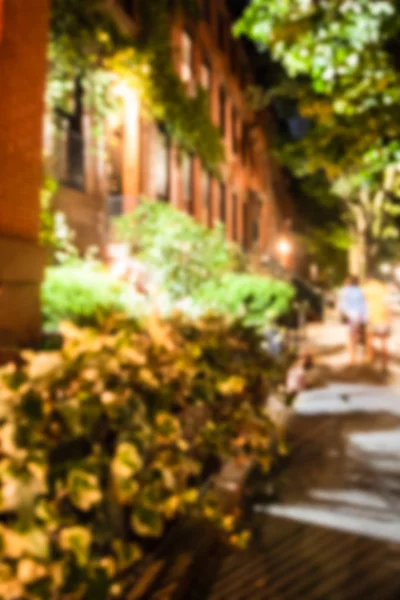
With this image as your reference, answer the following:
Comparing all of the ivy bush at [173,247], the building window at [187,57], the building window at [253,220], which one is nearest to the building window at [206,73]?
the building window at [187,57]

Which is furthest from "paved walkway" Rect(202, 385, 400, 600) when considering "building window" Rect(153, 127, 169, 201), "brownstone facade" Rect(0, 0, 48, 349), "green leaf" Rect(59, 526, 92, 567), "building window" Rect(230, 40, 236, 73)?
"building window" Rect(230, 40, 236, 73)

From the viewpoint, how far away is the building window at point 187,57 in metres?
16.0

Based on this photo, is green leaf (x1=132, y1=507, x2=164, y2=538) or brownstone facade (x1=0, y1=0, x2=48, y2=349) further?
brownstone facade (x1=0, y1=0, x2=48, y2=349)

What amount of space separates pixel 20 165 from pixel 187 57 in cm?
1447

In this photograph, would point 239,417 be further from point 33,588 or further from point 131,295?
point 131,295

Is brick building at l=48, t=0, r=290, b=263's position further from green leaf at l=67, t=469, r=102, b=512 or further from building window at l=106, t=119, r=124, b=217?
green leaf at l=67, t=469, r=102, b=512

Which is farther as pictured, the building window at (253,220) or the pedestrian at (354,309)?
the building window at (253,220)

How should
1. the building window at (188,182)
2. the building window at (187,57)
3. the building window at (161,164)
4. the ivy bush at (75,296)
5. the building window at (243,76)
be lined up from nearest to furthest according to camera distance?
the ivy bush at (75,296) < the building window at (161,164) < the building window at (187,57) < the building window at (188,182) < the building window at (243,76)

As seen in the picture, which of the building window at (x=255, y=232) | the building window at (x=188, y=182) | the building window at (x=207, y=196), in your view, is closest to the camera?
the building window at (x=188, y=182)

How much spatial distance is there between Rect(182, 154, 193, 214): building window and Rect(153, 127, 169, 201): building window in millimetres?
870

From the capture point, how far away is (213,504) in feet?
11.0

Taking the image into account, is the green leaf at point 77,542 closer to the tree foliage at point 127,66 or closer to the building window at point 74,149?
the tree foliage at point 127,66

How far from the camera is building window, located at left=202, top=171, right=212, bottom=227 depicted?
18.0m

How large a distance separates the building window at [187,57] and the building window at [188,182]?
2.33m
